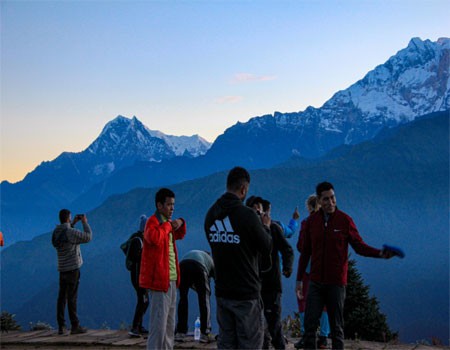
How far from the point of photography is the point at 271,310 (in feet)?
26.0

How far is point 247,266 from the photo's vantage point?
19.5 feet

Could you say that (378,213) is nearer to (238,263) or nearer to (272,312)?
(272,312)

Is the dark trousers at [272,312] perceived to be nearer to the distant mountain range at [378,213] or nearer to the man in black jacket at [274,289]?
the man in black jacket at [274,289]

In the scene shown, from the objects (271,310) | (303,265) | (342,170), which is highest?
(342,170)

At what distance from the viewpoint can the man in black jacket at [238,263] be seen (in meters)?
5.92

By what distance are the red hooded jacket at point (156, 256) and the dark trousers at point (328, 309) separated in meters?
1.90

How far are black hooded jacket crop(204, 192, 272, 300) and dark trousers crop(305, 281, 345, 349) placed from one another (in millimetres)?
1288

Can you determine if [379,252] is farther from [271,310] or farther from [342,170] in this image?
[342,170]

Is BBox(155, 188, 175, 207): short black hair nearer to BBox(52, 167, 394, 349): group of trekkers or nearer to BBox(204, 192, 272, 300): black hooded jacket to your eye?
BBox(52, 167, 394, 349): group of trekkers

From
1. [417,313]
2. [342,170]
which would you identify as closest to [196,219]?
[342,170]

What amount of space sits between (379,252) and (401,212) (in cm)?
17265

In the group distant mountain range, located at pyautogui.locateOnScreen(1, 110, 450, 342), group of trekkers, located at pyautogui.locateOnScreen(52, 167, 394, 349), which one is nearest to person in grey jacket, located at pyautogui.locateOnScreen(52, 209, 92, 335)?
group of trekkers, located at pyautogui.locateOnScreen(52, 167, 394, 349)

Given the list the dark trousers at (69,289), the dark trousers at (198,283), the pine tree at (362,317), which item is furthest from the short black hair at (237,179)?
the pine tree at (362,317)

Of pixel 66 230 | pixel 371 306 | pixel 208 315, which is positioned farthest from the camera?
pixel 371 306
